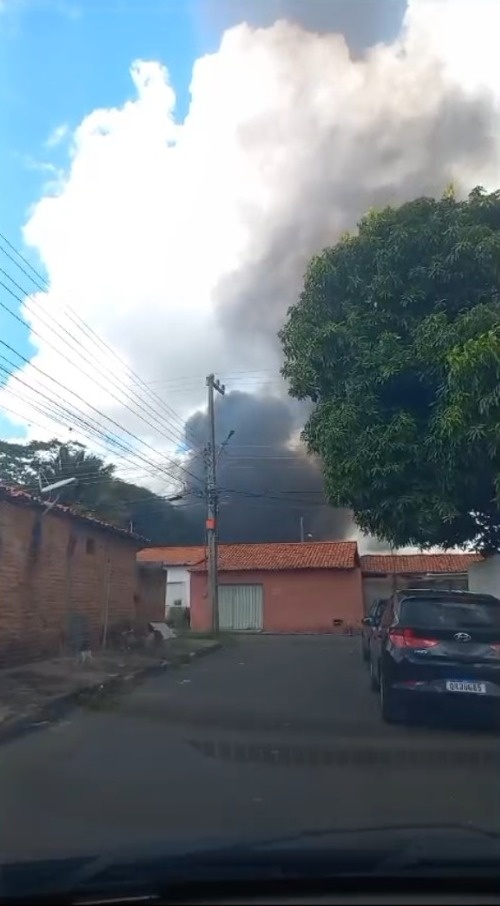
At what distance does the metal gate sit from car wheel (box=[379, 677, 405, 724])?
29.2m

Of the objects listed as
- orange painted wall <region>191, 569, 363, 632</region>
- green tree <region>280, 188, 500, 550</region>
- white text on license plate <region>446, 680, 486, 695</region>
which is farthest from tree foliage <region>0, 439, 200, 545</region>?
white text on license plate <region>446, 680, 486, 695</region>

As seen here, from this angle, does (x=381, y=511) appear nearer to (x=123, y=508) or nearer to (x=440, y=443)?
(x=440, y=443)

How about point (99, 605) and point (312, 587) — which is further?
point (312, 587)

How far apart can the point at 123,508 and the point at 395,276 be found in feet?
109

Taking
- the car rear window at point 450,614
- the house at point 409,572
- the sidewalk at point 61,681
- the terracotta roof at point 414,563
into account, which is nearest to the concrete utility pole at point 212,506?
the sidewalk at point 61,681

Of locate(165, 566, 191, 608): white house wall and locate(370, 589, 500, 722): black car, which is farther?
locate(165, 566, 191, 608): white house wall

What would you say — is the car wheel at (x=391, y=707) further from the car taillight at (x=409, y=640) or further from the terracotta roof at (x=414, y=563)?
the terracotta roof at (x=414, y=563)

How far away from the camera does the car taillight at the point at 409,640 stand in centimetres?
1038

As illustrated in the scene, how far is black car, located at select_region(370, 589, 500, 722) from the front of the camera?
10148 millimetres

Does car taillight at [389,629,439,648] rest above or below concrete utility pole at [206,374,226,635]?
below

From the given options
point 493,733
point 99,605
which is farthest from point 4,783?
point 99,605

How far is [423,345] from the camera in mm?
11625

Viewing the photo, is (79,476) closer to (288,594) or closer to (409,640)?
(288,594)

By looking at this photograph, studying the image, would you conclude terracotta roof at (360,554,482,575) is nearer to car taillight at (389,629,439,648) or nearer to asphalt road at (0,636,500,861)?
asphalt road at (0,636,500,861)
